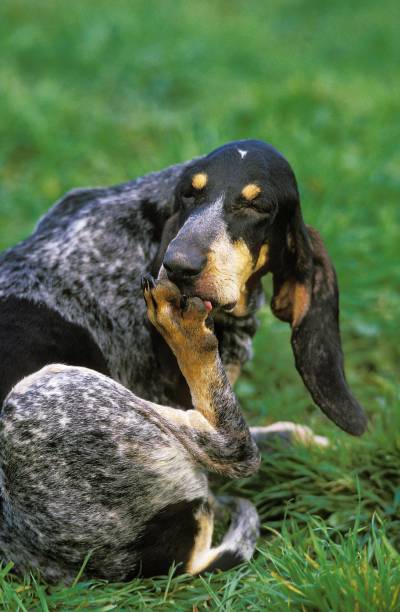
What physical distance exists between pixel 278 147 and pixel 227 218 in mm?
3216

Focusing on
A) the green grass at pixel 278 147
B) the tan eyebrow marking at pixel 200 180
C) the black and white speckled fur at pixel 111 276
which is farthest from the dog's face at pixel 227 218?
the green grass at pixel 278 147

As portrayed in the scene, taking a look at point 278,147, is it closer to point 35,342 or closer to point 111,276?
point 111,276

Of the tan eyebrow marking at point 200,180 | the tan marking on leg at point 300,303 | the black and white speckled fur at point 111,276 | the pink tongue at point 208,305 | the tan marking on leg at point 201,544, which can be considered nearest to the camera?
the pink tongue at point 208,305

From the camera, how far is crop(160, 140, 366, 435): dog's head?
3.65 m

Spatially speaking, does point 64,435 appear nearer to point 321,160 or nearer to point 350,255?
point 350,255

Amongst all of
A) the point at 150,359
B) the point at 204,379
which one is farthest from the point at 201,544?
the point at 150,359

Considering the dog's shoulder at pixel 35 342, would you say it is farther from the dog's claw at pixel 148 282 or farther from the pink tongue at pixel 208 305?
the pink tongue at pixel 208 305

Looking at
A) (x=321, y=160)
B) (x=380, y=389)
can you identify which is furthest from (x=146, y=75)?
(x=380, y=389)

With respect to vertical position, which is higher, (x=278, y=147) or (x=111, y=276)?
(x=278, y=147)

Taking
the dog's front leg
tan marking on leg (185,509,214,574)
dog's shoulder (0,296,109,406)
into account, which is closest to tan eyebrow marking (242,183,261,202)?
the dog's front leg

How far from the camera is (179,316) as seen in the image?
3637mm

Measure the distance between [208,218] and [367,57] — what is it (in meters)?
7.32

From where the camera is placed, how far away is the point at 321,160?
6.88m

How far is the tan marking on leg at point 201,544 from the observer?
3.82 meters
